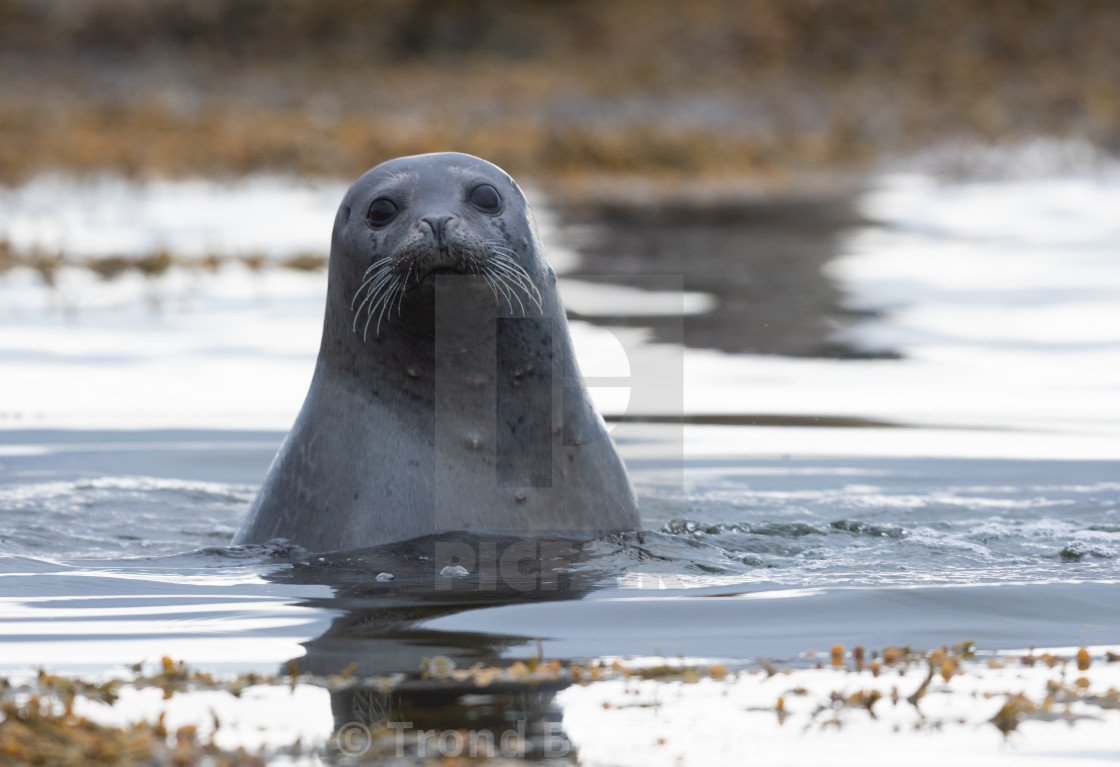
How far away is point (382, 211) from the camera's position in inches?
216

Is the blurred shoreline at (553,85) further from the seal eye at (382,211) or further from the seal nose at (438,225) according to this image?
the seal nose at (438,225)

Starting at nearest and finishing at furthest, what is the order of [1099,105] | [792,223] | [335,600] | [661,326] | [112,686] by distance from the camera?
[112,686], [335,600], [661,326], [792,223], [1099,105]

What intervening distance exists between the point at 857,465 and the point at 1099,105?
2398 cm

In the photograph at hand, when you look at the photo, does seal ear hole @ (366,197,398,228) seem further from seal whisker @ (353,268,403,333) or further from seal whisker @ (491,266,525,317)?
seal whisker @ (491,266,525,317)

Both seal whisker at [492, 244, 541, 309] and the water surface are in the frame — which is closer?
the water surface

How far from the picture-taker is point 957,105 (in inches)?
1240

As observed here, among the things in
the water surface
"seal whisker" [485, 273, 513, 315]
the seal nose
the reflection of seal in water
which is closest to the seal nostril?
the seal nose

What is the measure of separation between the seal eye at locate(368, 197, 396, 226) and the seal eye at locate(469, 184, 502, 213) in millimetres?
Answer: 241

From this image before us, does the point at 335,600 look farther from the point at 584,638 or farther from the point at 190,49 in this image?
the point at 190,49

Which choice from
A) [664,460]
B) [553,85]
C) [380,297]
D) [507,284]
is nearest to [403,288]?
[380,297]

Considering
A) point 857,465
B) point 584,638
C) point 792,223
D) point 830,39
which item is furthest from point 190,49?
point 584,638

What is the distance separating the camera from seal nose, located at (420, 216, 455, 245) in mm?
5172

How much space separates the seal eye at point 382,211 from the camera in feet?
17.9

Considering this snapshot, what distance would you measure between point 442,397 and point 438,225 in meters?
0.58
